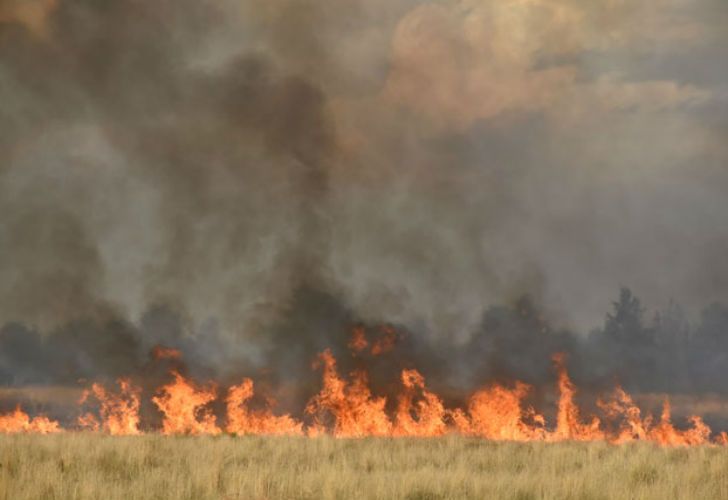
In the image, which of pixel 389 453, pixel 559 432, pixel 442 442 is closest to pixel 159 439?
pixel 389 453

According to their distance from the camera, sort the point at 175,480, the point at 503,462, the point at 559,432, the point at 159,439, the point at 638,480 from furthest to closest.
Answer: the point at 559,432
the point at 159,439
the point at 503,462
the point at 638,480
the point at 175,480

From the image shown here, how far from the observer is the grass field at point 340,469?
15.9 metres

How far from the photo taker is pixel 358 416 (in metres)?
39.0

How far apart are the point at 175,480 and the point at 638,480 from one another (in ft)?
31.0

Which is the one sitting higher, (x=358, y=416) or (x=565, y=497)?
(x=358, y=416)

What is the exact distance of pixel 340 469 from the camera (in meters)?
19.3

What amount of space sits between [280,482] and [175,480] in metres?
1.98

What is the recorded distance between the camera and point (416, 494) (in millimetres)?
16031

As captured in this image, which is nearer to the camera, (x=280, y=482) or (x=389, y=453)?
(x=280, y=482)

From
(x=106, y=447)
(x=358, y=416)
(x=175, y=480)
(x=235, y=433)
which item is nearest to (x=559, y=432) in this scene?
(x=358, y=416)

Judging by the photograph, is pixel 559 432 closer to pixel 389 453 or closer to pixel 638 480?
pixel 389 453

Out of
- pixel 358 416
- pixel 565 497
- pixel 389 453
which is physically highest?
pixel 358 416

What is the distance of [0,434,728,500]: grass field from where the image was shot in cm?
1589

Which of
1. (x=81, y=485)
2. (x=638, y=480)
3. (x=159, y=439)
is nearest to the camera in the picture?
(x=81, y=485)
